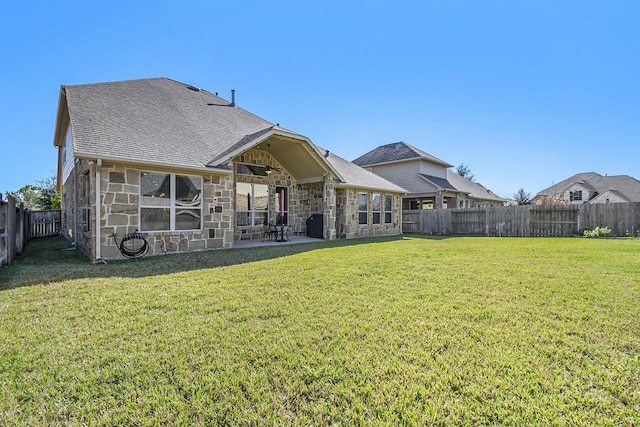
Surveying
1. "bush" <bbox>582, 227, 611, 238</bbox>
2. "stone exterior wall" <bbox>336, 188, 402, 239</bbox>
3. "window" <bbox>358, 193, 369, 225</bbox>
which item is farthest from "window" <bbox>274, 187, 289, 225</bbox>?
"bush" <bbox>582, 227, 611, 238</bbox>

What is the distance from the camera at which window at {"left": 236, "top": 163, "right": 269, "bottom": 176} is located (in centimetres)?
1236

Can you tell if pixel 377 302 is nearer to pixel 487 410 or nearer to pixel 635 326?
pixel 487 410

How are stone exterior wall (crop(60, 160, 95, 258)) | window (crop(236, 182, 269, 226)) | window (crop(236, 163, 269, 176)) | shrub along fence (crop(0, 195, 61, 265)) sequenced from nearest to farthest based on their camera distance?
shrub along fence (crop(0, 195, 61, 265))
stone exterior wall (crop(60, 160, 95, 258))
window (crop(236, 163, 269, 176))
window (crop(236, 182, 269, 226))

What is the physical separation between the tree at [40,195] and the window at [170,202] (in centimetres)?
2046

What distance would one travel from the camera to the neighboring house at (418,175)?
72.4ft

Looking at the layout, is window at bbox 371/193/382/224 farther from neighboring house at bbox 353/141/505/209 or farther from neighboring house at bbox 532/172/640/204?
neighboring house at bbox 532/172/640/204

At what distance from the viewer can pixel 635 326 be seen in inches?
127

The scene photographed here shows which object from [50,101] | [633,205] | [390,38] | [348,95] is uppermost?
[390,38]

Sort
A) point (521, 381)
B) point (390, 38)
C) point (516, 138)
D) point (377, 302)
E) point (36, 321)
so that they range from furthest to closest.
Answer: point (516, 138), point (390, 38), point (377, 302), point (36, 321), point (521, 381)

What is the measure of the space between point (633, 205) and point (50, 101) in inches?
1090

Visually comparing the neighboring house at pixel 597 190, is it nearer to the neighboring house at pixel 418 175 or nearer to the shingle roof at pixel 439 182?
the neighboring house at pixel 418 175

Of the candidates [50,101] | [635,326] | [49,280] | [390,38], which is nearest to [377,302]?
[635,326]

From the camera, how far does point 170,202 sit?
29.0 ft

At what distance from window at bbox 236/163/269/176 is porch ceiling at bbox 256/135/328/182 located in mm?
869
